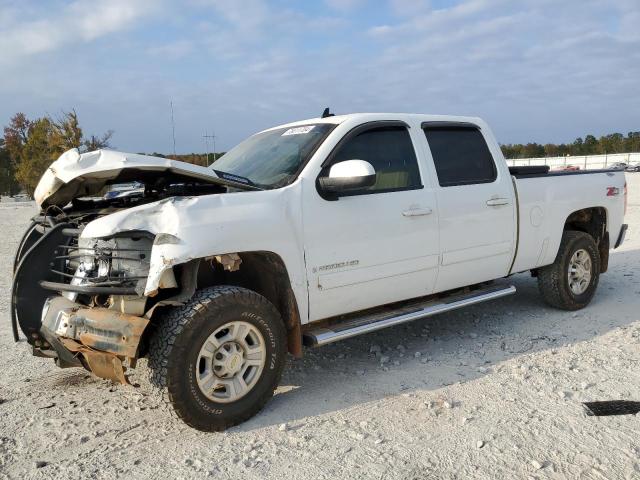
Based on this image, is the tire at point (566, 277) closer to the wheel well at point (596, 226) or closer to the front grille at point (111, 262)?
the wheel well at point (596, 226)

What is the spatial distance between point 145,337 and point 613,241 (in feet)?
18.5

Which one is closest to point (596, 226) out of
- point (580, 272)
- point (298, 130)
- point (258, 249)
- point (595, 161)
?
point (580, 272)

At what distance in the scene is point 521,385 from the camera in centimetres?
412

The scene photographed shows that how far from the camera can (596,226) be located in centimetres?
656

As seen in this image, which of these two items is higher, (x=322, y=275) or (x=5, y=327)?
(x=322, y=275)

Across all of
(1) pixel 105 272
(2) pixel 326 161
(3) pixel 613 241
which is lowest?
(3) pixel 613 241

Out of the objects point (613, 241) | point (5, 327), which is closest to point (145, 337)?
point (5, 327)

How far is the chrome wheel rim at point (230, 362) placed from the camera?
11.5 feet

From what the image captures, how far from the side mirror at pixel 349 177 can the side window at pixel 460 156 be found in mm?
1216

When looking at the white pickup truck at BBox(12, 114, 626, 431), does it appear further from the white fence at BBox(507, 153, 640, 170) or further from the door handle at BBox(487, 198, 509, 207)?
the white fence at BBox(507, 153, 640, 170)

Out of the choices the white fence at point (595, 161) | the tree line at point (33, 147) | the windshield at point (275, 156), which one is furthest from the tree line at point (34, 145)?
the white fence at point (595, 161)

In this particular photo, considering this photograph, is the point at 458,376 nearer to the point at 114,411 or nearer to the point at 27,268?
the point at 114,411

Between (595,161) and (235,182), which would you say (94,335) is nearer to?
(235,182)

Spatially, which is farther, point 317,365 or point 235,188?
point 317,365
